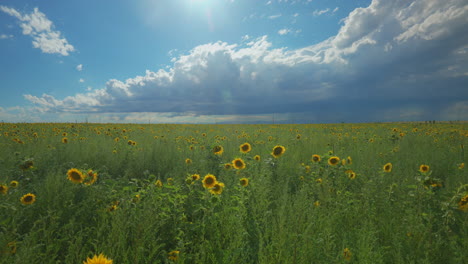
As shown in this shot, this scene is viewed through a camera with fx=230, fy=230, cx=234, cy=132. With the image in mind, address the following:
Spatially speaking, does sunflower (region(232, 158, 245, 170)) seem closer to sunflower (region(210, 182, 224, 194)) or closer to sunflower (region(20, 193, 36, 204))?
sunflower (region(210, 182, 224, 194))

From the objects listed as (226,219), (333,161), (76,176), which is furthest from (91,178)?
(333,161)

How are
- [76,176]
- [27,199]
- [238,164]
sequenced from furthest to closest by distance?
[238,164] → [76,176] → [27,199]

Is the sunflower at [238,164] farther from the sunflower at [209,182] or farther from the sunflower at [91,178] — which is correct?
the sunflower at [91,178]

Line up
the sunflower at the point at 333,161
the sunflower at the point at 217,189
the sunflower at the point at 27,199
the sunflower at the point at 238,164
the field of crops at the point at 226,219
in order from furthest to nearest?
the sunflower at the point at 333,161 < the sunflower at the point at 238,164 < the sunflower at the point at 217,189 < the sunflower at the point at 27,199 < the field of crops at the point at 226,219

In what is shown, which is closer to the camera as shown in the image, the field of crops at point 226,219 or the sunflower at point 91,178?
the field of crops at point 226,219

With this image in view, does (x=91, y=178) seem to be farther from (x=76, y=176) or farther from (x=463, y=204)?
(x=463, y=204)

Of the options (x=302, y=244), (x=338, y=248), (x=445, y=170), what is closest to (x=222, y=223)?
(x=302, y=244)

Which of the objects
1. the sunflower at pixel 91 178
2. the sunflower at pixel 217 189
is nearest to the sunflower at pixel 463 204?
the sunflower at pixel 217 189

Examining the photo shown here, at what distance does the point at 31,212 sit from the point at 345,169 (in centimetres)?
407

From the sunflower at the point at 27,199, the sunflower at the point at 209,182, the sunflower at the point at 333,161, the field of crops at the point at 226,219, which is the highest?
the sunflower at the point at 333,161

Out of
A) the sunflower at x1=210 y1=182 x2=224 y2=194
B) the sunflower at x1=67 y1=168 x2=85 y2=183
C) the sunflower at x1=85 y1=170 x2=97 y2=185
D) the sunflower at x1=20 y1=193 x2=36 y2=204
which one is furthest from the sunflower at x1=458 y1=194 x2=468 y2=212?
the sunflower at x1=20 y1=193 x2=36 y2=204

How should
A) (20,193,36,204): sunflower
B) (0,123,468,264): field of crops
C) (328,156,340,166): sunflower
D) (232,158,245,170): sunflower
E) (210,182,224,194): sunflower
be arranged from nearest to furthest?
(0,123,468,264): field of crops < (20,193,36,204): sunflower < (210,182,224,194): sunflower < (232,158,245,170): sunflower < (328,156,340,166): sunflower

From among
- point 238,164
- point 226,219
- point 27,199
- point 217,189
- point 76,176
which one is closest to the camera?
point 226,219

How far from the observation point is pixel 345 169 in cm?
369
